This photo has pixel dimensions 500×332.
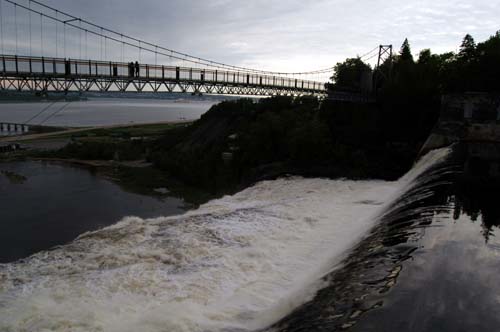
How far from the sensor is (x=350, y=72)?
6850 centimetres

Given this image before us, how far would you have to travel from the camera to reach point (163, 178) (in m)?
36.9

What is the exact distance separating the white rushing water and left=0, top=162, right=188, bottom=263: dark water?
6269 millimetres

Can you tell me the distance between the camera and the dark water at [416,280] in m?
8.27

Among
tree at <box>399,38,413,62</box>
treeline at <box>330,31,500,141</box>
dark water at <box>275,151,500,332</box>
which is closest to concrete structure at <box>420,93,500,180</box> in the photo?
treeline at <box>330,31,500,141</box>

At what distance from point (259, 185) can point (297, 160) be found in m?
6.72

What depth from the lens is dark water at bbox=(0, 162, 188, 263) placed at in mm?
20598

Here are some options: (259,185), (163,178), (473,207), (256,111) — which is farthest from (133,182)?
(473,207)

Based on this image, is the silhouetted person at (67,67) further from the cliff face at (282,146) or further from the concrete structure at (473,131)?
the concrete structure at (473,131)

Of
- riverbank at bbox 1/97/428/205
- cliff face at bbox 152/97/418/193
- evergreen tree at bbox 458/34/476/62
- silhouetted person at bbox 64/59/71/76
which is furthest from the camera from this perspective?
evergreen tree at bbox 458/34/476/62

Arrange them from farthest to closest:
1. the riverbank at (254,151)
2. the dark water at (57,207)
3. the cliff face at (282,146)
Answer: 1. the riverbank at (254,151)
2. the cliff face at (282,146)
3. the dark water at (57,207)

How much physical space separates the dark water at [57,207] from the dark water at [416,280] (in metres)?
15.2

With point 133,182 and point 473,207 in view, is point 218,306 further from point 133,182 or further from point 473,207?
point 133,182

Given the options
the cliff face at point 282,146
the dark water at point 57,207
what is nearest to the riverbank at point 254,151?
the cliff face at point 282,146

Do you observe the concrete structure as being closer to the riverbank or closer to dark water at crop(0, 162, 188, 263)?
the riverbank
